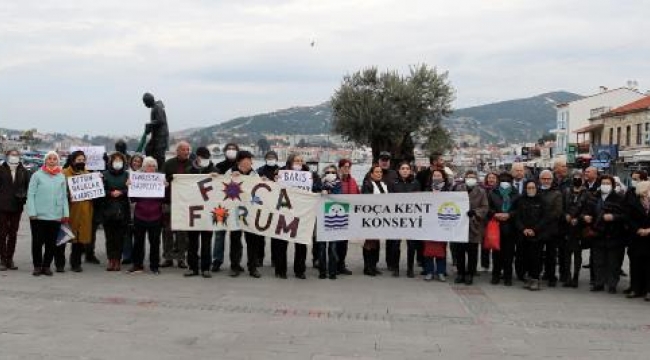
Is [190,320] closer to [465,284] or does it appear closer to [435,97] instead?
[465,284]

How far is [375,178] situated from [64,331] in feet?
20.5

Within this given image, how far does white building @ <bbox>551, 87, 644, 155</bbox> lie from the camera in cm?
9275

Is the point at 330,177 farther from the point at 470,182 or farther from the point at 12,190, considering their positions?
the point at 12,190

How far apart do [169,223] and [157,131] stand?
13.3 ft

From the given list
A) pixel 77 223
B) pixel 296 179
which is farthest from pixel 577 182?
pixel 77 223

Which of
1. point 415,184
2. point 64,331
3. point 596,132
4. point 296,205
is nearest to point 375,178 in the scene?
point 415,184

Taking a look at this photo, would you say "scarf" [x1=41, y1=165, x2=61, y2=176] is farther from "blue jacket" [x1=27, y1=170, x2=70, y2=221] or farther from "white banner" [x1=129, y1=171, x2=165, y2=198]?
"white banner" [x1=129, y1=171, x2=165, y2=198]

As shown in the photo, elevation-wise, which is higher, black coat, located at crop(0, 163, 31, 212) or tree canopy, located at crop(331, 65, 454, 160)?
tree canopy, located at crop(331, 65, 454, 160)

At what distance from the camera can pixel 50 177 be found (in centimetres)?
1118

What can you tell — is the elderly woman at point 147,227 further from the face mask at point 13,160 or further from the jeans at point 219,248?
the face mask at point 13,160

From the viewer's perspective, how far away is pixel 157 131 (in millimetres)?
15836

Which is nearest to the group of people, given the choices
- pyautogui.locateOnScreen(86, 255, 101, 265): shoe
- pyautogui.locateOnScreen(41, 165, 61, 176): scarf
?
pyautogui.locateOnScreen(41, 165, 61, 176): scarf

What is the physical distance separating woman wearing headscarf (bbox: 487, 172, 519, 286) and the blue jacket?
6.71 m

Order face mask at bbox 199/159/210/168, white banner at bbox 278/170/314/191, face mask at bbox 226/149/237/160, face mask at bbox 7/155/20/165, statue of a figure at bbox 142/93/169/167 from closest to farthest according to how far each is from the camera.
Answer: face mask at bbox 7/155/20/165 → white banner at bbox 278/170/314/191 → face mask at bbox 226/149/237/160 → face mask at bbox 199/159/210/168 → statue of a figure at bbox 142/93/169/167
